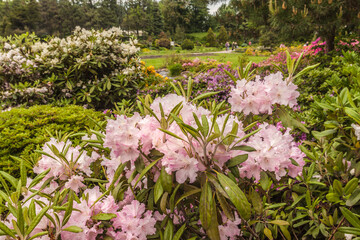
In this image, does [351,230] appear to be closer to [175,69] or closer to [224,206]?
[224,206]

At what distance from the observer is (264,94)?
97 cm

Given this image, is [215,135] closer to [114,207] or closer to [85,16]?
[114,207]

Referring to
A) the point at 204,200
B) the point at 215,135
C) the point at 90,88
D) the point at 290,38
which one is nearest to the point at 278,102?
the point at 215,135

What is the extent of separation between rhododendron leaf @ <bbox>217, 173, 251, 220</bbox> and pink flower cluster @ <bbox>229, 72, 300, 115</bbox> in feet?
1.34

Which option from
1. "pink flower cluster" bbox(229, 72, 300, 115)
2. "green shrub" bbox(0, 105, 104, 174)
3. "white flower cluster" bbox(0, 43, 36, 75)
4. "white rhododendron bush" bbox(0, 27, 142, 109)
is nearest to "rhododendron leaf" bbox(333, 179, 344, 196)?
"pink flower cluster" bbox(229, 72, 300, 115)

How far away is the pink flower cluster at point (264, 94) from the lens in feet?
3.13

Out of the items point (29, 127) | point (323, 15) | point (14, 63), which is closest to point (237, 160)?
point (29, 127)

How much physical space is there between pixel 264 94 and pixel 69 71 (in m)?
3.89

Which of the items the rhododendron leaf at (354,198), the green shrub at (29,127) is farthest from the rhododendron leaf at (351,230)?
the green shrub at (29,127)

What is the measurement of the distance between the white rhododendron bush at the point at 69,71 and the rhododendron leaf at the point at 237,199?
11.9ft

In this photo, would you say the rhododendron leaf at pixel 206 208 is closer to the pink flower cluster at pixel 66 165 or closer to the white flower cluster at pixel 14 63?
the pink flower cluster at pixel 66 165

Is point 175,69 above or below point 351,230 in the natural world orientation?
above

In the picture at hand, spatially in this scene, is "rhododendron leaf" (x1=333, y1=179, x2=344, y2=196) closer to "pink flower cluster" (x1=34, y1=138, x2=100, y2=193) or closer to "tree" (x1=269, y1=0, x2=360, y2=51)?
"pink flower cluster" (x1=34, y1=138, x2=100, y2=193)

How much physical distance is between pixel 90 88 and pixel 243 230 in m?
3.82
